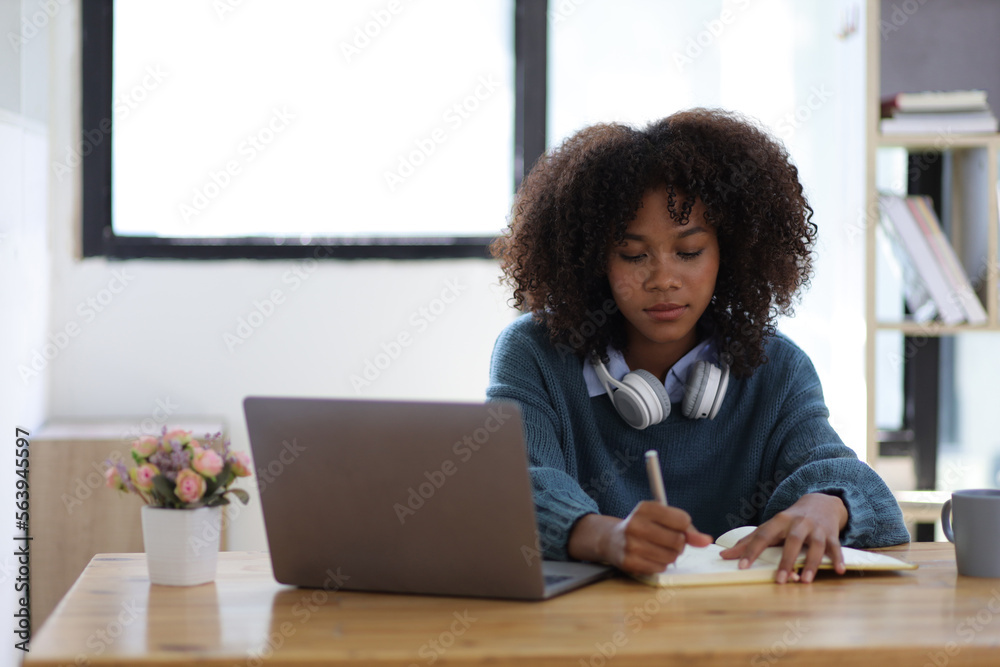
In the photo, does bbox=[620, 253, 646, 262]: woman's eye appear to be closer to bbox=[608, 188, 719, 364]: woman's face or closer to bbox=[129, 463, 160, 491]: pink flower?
bbox=[608, 188, 719, 364]: woman's face

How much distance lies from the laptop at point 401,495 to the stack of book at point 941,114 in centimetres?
185

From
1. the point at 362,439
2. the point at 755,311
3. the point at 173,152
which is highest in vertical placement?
the point at 173,152

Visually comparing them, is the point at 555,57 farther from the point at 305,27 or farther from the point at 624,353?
the point at 624,353

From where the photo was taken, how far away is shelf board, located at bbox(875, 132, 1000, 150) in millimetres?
2373

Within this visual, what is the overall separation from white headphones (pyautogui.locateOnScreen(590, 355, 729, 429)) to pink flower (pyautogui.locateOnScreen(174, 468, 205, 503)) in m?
0.65

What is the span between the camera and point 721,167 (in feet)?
4.84

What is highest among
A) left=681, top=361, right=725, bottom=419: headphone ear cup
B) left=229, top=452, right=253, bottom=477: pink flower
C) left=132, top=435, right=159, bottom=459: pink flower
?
left=681, top=361, right=725, bottom=419: headphone ear cup

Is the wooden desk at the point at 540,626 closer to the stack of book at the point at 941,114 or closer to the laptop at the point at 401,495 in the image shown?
the laptop at the point at 401,495

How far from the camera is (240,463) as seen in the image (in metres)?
1.05

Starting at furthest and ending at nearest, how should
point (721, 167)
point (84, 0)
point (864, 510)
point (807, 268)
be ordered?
point (84, 0)
point (807, 268)
point (721, 167)
point (864, 510)

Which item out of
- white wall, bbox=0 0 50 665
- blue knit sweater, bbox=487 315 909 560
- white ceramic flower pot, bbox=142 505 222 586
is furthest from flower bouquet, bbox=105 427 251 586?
white wall, bbox=0 0 50 665

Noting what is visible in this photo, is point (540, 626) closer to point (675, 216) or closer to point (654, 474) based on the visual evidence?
point (654, 474)

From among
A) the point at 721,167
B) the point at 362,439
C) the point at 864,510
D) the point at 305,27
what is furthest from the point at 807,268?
the point at 305,27

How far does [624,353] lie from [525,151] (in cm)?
145
